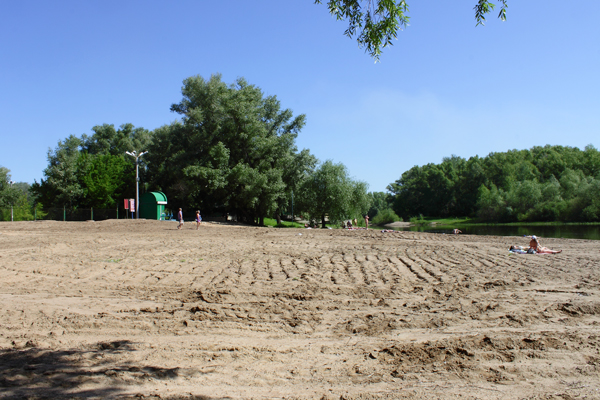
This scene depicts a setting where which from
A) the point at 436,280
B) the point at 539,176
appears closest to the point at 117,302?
the point at 436,280

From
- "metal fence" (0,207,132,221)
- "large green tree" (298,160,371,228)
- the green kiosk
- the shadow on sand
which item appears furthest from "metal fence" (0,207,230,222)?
the shadow on sand

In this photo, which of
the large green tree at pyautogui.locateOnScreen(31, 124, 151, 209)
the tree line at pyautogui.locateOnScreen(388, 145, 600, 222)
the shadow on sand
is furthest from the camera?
the tree line at pyautogui.locateOnScreen(388, 145, 600, 222)

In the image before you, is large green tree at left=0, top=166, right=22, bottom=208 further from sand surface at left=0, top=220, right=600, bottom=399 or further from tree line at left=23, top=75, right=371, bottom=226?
sand surface at left=0, top=220, right=600, bottom=399

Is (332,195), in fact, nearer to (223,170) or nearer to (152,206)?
(223,170)

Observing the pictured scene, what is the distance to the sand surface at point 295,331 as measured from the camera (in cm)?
429

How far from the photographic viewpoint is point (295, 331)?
6.28m

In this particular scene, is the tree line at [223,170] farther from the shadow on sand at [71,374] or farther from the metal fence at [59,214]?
the shadow on sand at [71,374]

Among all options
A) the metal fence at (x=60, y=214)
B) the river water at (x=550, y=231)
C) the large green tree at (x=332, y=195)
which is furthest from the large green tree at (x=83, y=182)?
the river water at (x=550, y=231)

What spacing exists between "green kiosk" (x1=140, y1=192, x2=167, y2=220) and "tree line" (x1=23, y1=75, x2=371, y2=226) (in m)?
3.51

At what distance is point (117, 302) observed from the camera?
25.0 feet

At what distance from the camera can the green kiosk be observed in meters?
36.9

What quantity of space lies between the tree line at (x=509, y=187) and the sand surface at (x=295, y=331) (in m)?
68.1

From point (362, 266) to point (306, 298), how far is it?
4.12 m

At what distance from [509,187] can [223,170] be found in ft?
237
